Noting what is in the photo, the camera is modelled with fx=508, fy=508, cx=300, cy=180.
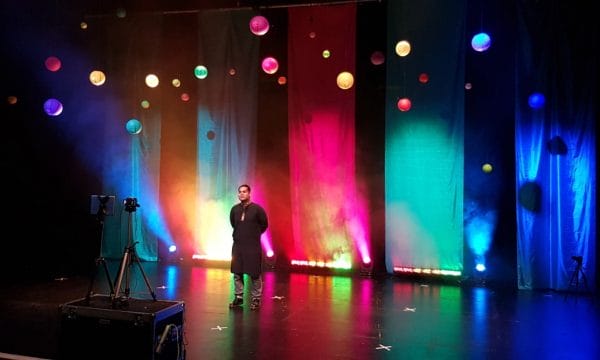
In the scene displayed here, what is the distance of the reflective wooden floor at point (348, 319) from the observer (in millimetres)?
→ 4207

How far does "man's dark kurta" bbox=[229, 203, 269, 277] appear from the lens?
5.66 m

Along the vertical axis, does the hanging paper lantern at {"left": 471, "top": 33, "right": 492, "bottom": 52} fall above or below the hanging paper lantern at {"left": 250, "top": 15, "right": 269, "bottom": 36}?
below

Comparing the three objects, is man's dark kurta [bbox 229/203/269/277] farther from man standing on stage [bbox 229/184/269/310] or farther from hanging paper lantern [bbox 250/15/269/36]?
hanging paper lantern [bbox 250/15/269/36]

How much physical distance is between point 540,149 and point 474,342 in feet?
13.2

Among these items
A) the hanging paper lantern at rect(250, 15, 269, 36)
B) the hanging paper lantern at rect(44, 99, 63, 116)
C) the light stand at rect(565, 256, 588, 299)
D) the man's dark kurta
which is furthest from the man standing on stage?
the light stand at rect(565, 256, 588, 299)

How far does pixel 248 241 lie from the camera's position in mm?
5715

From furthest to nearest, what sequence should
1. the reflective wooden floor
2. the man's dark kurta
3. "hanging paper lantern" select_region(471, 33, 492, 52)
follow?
"hanging paper lantern" select_region(471, 33, 492, 52) → the man's dark kurta → the reflective wooden floor

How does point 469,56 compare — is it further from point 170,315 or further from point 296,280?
point 170,315

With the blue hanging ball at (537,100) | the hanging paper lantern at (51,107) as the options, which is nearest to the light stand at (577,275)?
the blue hanging ball at (537,100)

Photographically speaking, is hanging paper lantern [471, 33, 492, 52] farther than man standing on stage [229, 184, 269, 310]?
Yes

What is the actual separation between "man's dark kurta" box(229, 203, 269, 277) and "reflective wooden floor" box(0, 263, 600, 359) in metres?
0.47

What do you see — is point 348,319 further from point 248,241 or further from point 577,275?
point 577,275

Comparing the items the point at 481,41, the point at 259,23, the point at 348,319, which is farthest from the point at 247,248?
the point at 481,41

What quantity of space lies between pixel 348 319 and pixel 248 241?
4.57 feet
